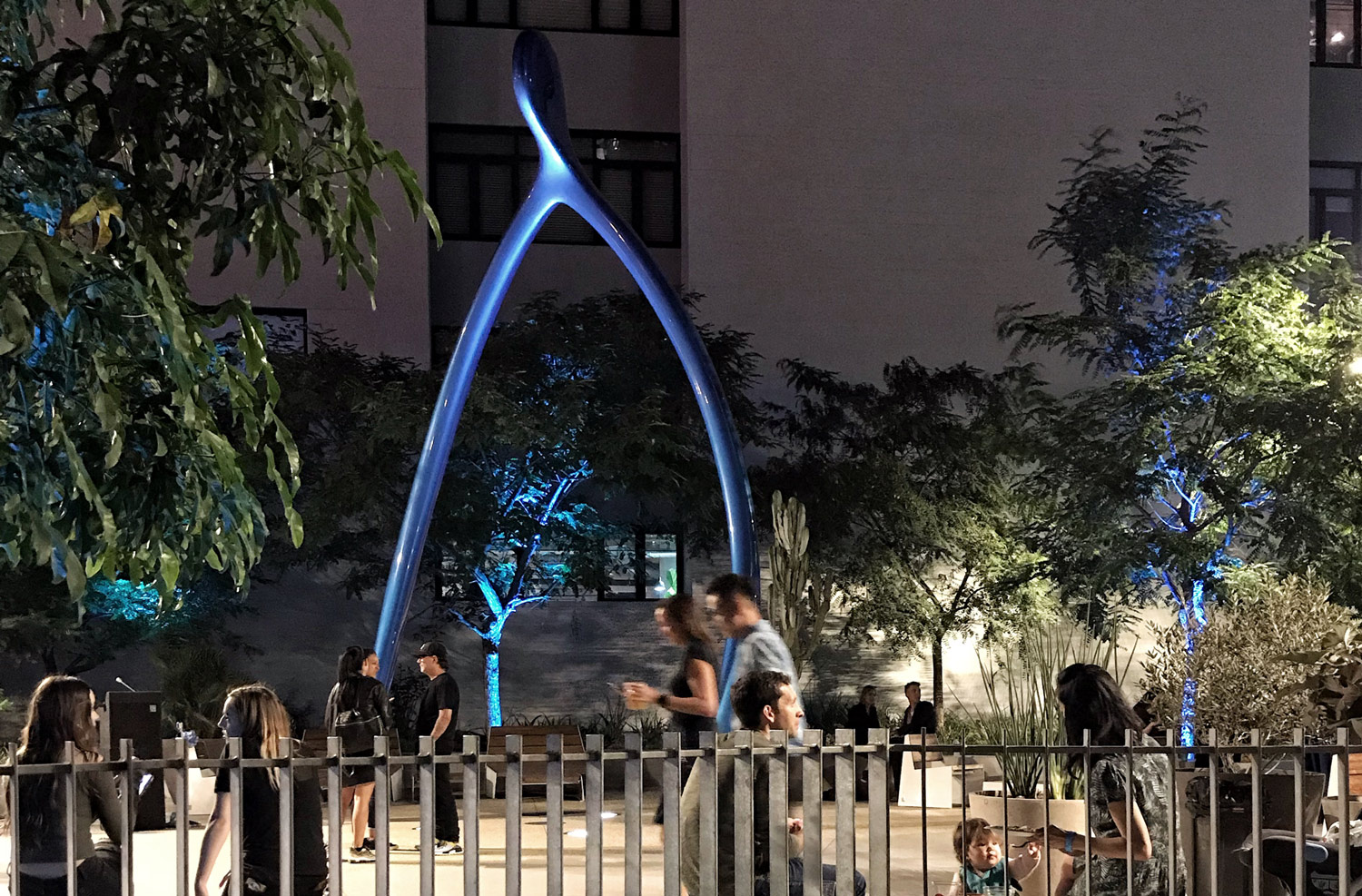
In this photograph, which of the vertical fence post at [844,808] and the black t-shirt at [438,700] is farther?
the black t-shirt at [438,700]

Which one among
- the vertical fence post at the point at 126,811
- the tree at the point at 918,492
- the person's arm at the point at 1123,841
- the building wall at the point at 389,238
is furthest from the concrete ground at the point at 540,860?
the building wall at the point at 389,238

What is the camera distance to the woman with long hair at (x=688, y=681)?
30.1 ft

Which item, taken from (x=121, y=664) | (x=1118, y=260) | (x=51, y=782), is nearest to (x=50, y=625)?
(x=121, y=664)

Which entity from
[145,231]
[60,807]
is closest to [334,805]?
[60,807]

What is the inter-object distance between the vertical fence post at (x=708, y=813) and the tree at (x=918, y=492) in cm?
1560

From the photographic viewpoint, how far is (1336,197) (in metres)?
29.6

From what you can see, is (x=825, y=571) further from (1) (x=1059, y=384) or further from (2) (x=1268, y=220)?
(2) (x=1268, y=220)

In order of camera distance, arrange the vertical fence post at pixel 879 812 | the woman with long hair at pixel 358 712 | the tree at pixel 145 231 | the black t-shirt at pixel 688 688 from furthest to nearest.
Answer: the woman with long hair at pixel 358 712
the black t-shirt at pixel 688 688
the vertical fence post at pixel 879 812
the tree at pixel 145 231

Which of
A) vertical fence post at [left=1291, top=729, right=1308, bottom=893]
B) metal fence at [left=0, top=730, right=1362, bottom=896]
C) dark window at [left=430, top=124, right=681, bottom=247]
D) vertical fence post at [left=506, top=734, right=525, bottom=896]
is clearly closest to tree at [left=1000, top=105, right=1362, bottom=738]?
dark window at [left=430, top=124, right=681, bottom=247]

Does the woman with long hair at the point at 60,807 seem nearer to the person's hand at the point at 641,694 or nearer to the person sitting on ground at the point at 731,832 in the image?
the person sitting on ground at the point at 731,832

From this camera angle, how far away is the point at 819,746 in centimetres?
608

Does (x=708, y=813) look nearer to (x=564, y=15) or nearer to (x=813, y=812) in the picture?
(x=813, y=812)

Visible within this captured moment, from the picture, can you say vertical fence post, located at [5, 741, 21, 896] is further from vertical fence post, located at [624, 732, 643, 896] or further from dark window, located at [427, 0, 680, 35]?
dark window, located at [427, 0, 680, 35]

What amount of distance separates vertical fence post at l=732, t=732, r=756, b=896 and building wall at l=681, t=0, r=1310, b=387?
19890 mm
